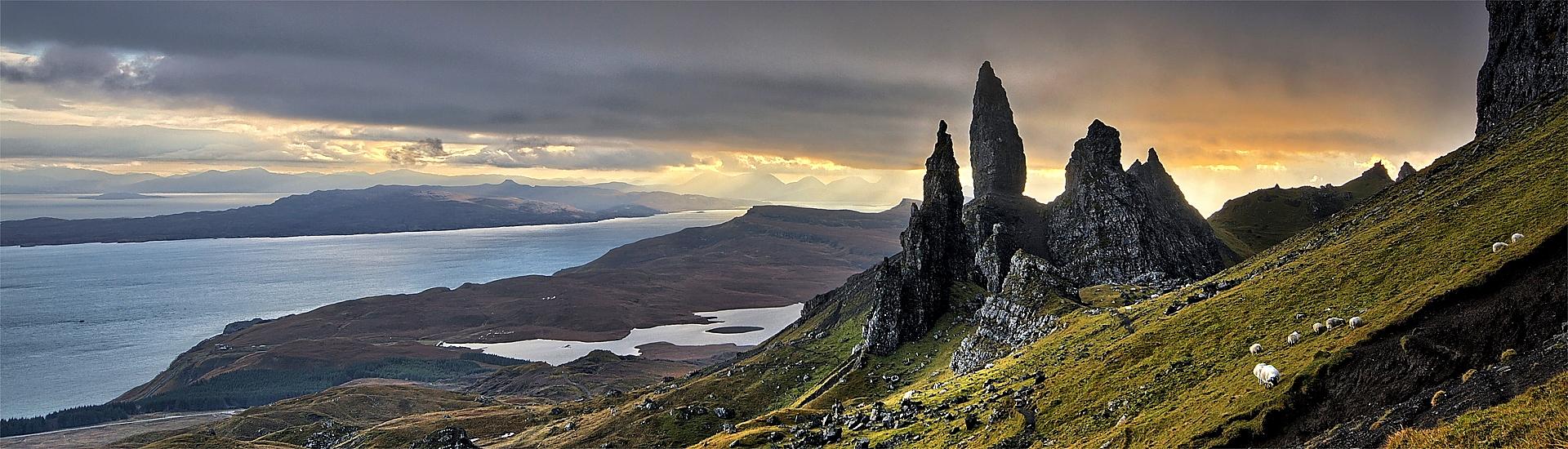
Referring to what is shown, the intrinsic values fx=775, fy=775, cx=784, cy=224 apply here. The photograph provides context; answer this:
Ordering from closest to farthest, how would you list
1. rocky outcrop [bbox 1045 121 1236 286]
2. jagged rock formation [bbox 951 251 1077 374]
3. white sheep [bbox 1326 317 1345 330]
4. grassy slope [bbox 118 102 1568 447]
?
grassy slope [bbox 118 102 1568 447]
white sheep [bbox 1326 317 1345 330]
jagged rock formation [bbox 951 251 1077 374]
rocky outcrop [bbox 1045 121 1236 286]

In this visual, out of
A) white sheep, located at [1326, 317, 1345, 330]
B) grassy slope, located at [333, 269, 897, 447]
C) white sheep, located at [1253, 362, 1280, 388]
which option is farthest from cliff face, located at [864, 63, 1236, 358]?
Answer: white sheep, located at [1253, 362, 1280, 388]

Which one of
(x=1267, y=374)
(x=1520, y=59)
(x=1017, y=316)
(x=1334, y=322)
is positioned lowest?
(x=1017, y=316)

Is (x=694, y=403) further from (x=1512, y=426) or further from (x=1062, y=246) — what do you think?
(x=1512, y=426)

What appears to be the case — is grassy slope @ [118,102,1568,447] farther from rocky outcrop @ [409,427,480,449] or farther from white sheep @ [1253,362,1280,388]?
rocky outcrop @ [409,427,480,449]

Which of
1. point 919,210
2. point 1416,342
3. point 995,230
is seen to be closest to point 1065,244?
point 995,230

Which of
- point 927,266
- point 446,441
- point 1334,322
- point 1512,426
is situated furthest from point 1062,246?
point 1512,426
